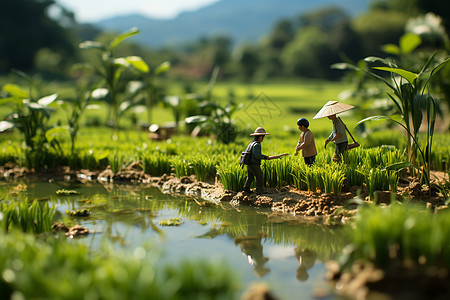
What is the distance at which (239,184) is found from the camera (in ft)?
19.5

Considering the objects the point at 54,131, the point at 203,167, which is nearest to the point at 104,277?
the point at 203,167

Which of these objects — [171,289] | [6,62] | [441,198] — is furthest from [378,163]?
[6,62]

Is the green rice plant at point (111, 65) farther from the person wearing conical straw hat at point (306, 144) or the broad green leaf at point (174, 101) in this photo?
the person wearing conical straw hat at point (306, 144)

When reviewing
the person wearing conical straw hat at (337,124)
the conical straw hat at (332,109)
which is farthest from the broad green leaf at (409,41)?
the conical straw hat at (332,109)

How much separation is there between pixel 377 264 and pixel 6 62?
4452cm

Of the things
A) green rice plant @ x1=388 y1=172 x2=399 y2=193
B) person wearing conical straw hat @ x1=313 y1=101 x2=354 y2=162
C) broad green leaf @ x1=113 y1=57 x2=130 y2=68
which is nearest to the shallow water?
green rice plant @ x1=388 y1=172 x2=399 y2=193

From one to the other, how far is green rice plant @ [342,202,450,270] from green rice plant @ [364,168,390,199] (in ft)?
6.74

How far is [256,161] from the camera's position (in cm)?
546

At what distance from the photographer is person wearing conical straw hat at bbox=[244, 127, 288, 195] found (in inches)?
213

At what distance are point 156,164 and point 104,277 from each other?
4.59 metres

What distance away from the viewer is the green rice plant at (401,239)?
9.72 feet

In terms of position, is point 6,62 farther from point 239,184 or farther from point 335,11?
point 335,11

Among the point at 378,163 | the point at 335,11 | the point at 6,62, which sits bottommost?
the point at 378,163

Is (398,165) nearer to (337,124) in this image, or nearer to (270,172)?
(337,124)
